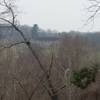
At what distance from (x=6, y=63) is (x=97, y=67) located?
1001 centimetres

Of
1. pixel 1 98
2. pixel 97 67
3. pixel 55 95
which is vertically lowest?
pixel 1 98

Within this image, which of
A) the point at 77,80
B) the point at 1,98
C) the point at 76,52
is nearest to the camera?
the point at 77,80

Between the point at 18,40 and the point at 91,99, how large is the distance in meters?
3.91

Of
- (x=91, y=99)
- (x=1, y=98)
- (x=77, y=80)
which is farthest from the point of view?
(x=1, y=98)

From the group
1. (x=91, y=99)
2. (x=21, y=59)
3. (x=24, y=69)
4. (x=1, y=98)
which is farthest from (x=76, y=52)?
(x=91, y=99)

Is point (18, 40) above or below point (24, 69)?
above

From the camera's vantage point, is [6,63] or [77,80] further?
[6,63]

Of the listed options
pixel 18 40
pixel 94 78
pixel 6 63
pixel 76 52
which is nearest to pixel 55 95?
pixel 94 78

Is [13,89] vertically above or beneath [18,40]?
beneath

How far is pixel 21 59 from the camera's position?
22.9 metres

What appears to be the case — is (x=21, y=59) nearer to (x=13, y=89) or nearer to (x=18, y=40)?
(x=13, y=89)

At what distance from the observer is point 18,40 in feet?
44.6

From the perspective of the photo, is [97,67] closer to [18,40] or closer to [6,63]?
[18,40]

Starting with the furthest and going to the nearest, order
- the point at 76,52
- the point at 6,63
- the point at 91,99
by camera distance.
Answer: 1. the point at 76,52
2. the point at 6,63
3. the point at 91,99
